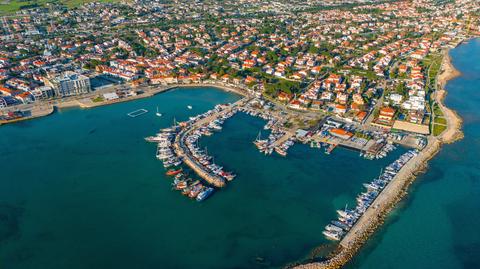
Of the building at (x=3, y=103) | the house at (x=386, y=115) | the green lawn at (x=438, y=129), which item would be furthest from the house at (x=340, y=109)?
the building at (x=3, y=103)

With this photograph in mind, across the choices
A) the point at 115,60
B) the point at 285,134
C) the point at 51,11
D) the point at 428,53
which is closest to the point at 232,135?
the point at 285,134

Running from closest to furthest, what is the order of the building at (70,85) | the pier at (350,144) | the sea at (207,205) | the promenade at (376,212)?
the promenade at (376,212), the sea at (207,205), the pier at (350,144), the building at (70,85)

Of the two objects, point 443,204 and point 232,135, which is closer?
point 443,204

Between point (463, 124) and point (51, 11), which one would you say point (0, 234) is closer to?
point (463, 124)

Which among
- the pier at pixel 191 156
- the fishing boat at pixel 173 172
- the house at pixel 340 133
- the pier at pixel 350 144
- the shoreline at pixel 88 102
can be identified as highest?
the house at pixel 340 133

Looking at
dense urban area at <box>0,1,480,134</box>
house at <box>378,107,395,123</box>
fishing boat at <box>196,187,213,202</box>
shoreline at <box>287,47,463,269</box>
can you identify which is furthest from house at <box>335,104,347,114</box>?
fishing boat at <box>196,187,213,202</box>

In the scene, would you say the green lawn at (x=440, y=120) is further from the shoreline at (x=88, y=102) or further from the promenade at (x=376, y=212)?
the shoreline at (x=88, y=102)

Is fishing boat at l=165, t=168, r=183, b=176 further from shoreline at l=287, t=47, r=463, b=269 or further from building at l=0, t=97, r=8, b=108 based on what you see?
building at l=0, t=97, r=8, b=108
